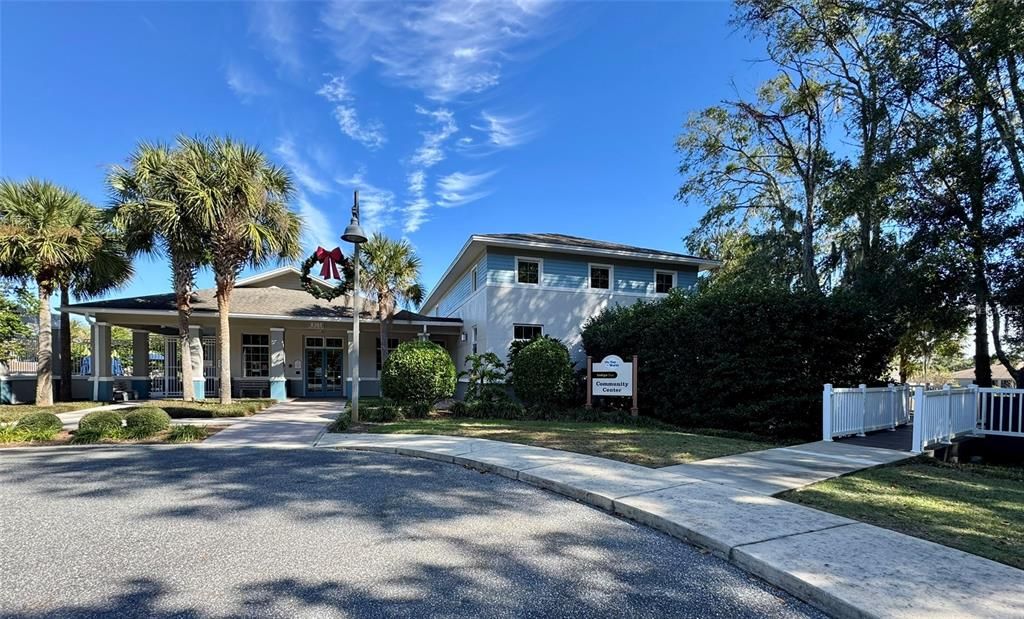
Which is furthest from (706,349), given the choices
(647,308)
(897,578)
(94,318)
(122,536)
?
(94,318)

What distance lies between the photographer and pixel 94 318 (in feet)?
55.3

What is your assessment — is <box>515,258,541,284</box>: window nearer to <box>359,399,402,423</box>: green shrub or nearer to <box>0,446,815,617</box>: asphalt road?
<box>359,399,402,423</box>: green shrub

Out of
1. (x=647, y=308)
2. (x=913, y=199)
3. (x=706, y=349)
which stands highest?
(x=913, y=199)

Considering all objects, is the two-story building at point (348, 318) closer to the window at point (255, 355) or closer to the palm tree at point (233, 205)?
the window at point (255, 355)

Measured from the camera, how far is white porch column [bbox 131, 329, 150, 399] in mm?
18828

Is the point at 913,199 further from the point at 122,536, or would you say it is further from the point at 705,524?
the point at 122,536

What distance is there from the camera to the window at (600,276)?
17.7 metres

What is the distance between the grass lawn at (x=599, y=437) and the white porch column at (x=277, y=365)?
879 centimetres

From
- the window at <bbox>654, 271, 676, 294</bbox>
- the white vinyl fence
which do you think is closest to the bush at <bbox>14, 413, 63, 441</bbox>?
the white vinyl fence

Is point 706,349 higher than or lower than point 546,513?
higher

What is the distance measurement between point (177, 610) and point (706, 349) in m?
10.7

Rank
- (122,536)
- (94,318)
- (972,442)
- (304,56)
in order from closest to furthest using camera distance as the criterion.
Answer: (122,536) → (972,442) → (304,56) → (94,318)

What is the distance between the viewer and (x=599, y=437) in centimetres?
936

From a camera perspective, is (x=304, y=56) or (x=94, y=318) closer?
(x=304, y=56)
